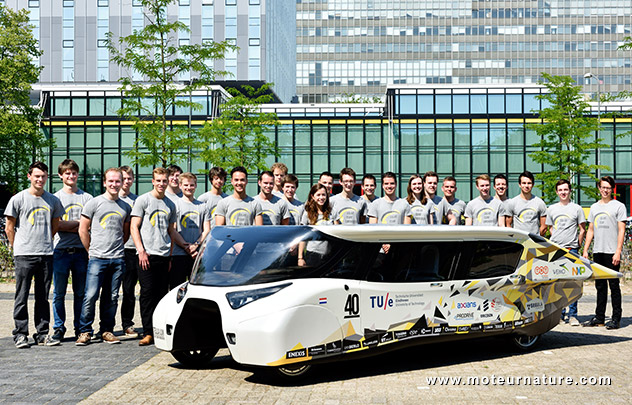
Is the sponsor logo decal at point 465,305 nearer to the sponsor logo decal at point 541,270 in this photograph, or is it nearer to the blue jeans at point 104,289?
the sponsor logo decal at point 541,270

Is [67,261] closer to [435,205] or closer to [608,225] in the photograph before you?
[435,205]

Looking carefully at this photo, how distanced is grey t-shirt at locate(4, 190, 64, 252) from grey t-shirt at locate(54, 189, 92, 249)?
343 millimetres

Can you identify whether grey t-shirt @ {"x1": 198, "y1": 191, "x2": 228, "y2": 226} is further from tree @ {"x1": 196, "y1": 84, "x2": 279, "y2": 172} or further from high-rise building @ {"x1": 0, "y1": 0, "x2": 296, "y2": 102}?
high-rise building @ {"x1": 0, "y1": 0, "x2": 296, "y2": 102}

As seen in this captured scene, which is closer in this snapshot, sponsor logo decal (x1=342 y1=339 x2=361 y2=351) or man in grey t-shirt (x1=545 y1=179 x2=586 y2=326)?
sponsor logo decal (x1=342 y1=339 x2=361 y2=351)

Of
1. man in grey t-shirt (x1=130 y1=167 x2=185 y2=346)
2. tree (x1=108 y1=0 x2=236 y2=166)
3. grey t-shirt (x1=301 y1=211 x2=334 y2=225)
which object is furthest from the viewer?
tree (x1=108 y1=0 x2=236 y2=166)

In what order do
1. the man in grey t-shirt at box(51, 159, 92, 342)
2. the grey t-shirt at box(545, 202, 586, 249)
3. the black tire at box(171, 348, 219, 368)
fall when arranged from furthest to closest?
the grey t-shirt at box(545, 202, 586, 249)
the man in grey t-shirt at box(51, 159, 92, 342)
the black tire at box(171, 348, 219, 368)

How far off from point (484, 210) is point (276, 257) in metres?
5.05

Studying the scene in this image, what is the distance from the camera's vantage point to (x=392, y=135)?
48719mm

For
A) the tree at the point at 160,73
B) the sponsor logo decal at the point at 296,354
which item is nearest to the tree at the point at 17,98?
the tree at the point at 160,73

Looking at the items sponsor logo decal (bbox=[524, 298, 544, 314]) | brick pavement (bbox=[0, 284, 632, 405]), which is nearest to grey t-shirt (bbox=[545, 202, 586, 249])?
brick pavement (bbox=[0, 284, 632, 405])

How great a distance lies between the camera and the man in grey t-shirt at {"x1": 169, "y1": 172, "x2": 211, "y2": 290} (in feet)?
30.3

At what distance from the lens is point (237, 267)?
6727mm

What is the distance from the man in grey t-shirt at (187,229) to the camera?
30.3 feet

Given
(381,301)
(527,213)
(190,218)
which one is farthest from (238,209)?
(527,213)
